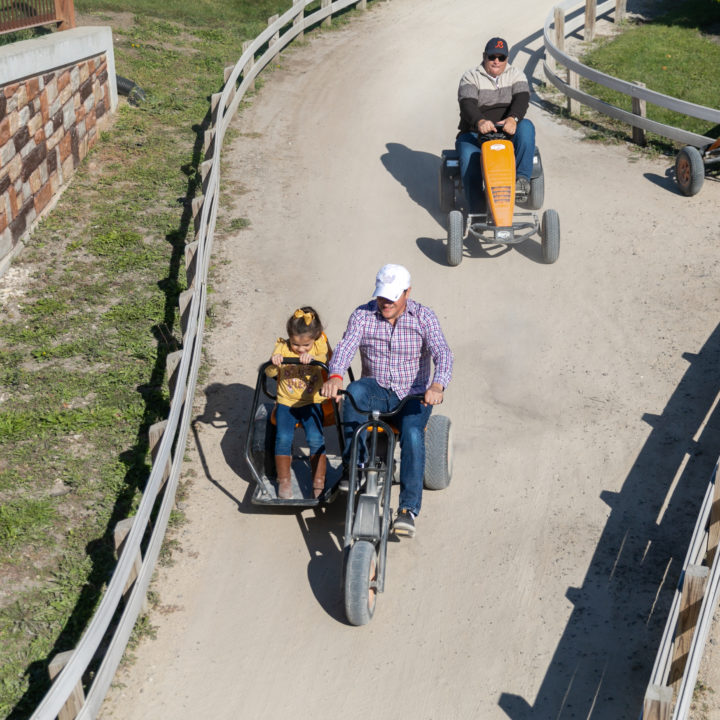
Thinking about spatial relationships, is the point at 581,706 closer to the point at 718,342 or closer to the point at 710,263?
the point at 718,342

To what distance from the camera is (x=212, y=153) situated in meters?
12.6

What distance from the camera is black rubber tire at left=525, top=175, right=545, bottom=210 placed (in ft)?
38.7

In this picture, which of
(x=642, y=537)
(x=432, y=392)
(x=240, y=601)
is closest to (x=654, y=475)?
(x=642, y=537)

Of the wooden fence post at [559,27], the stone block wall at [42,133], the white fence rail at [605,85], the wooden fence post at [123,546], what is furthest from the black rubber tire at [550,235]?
the wooden fence post at [559,27]

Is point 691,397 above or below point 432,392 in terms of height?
below

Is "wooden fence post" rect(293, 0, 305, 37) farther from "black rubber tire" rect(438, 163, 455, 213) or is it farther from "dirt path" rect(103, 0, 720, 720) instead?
"black rubber tire" rect(438, 163, 455, 213)

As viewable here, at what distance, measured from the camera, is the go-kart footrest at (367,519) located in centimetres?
636

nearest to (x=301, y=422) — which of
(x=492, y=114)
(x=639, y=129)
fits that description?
(x=492, y=114)

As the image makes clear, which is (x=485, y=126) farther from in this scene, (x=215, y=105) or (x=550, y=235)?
(x=215, y=105)

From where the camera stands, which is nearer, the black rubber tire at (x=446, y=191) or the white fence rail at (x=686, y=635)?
the white fence rail at (x=686, y=635)

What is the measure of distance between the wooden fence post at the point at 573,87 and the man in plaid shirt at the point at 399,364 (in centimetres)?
967

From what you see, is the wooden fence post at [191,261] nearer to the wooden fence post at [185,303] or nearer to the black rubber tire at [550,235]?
the wooden fence post at [185,303]

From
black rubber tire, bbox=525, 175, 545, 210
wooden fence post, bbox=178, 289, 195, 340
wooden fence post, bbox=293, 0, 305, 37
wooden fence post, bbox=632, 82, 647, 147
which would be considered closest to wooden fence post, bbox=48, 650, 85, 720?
wooden fence post, bbox=178, 289, 195, 340

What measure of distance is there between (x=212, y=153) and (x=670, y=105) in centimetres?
617
